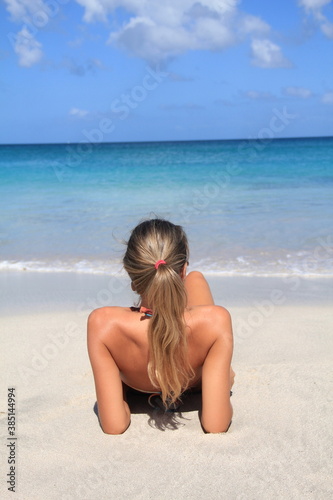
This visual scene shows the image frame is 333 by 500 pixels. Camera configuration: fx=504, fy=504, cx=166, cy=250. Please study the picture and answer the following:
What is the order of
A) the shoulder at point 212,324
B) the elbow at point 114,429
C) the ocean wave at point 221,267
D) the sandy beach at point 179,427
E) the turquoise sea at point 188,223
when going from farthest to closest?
the turquoise sea at point 188,223
the ocean wave at point 221,267
the elbow at point 114,429
the shoulder at point 212,324
the sandy beach at point 179,427

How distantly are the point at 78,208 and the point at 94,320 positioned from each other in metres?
9.85

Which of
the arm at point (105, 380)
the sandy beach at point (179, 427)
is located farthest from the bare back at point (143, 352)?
the sandy beach at point (179, 427)

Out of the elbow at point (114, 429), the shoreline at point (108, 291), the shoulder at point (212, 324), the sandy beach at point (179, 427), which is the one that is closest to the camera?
the sandy beach at point (179, 427)

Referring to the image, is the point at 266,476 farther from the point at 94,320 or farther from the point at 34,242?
the point at 34,242

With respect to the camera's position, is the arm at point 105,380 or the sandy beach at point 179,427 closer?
the sandy beach at point 179,427

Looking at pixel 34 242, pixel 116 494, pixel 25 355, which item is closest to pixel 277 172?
pixel 34 242

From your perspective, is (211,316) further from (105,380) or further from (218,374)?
(105,380)

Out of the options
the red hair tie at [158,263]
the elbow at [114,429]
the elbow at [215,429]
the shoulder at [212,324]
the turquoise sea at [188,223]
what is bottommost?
the turquoise sea at [188,223]

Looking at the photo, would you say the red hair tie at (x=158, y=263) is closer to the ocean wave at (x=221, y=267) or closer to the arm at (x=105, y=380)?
the arm at (x=105, y=380)

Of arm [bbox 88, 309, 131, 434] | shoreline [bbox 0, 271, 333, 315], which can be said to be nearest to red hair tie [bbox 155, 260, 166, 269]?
arm [bbox 88, 309, 131, 434]

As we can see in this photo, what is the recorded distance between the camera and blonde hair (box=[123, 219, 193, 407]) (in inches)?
86.0

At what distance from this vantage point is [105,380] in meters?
2.42

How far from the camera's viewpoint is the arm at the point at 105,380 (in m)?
2.38

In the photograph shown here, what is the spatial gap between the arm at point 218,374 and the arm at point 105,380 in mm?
419
